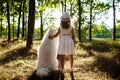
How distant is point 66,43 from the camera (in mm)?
9266

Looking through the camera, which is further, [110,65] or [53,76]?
[110,65]

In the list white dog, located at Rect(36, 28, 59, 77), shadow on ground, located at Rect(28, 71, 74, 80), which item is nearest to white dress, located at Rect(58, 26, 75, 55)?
white dog, located at Rect(36, 28, 59, 77)

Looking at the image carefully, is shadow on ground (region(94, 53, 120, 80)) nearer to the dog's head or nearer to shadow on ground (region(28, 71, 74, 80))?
shadow on ground (region(28, 71, 74, 80))

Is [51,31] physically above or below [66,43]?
above

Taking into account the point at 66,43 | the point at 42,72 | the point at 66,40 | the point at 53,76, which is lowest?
the point at 53,76

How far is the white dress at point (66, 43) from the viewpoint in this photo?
9273 mm

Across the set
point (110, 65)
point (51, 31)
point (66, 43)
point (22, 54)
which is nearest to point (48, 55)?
point (66, 43)

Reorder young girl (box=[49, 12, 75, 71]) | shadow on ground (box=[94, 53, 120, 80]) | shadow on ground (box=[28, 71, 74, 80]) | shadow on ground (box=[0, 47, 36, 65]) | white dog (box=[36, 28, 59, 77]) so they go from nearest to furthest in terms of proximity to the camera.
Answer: shadow on ground (box=[28, 71, 74, 80])
young girl (box=[49, 12, 75, 71])
white dog (box=[36, 28, 59, 77])
shadow on ground (box=[94, 53, 120, 80])
shadow on ground (box=[0, 47, 36, 65])

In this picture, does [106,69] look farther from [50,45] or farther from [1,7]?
[1,7]

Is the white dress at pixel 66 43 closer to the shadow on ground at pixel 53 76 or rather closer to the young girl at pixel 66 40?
the young girl at pixel 66 40

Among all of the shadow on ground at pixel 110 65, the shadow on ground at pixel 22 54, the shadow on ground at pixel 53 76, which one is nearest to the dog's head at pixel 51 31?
the shadow on ground at pixel 53 76

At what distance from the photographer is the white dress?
9.27 meters

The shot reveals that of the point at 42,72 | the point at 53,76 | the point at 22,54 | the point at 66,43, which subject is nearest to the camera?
the point at 42,72

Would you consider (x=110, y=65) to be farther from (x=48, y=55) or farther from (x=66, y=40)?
(x=48, y=55)
